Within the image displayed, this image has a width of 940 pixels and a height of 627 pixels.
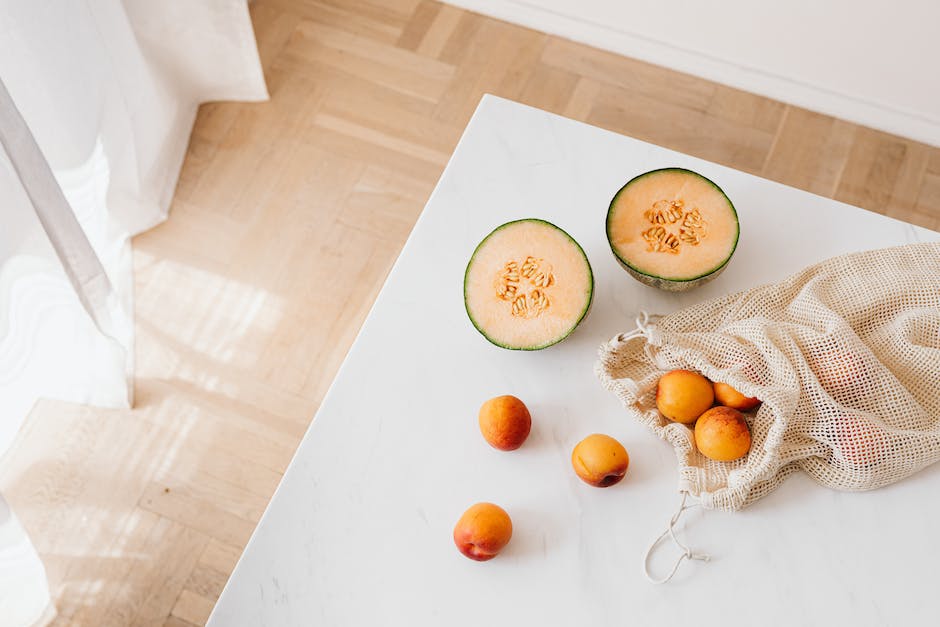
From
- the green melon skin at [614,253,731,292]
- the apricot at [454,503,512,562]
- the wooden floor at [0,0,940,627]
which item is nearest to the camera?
the apricot at [454,503,512,562]

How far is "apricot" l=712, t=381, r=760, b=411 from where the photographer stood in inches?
41.8

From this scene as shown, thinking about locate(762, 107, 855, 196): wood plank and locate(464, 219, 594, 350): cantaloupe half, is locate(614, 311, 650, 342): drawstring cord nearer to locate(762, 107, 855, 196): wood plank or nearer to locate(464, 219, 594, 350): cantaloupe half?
locate(464, 219, 594, 350): cantaloupe half

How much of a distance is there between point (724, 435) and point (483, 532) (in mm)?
303

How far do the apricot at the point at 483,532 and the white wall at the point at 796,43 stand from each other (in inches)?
57.9

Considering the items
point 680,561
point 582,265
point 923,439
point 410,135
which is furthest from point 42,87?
point 923,439

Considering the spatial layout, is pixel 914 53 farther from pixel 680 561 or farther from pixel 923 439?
pixel 680 561

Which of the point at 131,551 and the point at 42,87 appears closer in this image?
the point at 42,87

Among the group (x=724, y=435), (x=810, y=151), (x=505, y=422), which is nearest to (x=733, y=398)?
(x=724, y=435)

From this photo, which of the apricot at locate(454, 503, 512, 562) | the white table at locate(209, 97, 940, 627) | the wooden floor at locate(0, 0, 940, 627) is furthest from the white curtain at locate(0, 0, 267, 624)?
the apricot at locate(454, 503, 512, 562)

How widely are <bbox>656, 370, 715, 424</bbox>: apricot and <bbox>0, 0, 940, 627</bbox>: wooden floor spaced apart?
92cm

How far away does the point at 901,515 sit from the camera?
1.05 m

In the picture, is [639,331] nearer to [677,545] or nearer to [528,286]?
[528,286]

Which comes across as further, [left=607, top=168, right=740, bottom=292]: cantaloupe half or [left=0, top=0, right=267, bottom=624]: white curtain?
[left=0, top=0, right=267, bottom=624]: white curtain

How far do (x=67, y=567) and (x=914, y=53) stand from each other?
2.04 metres
